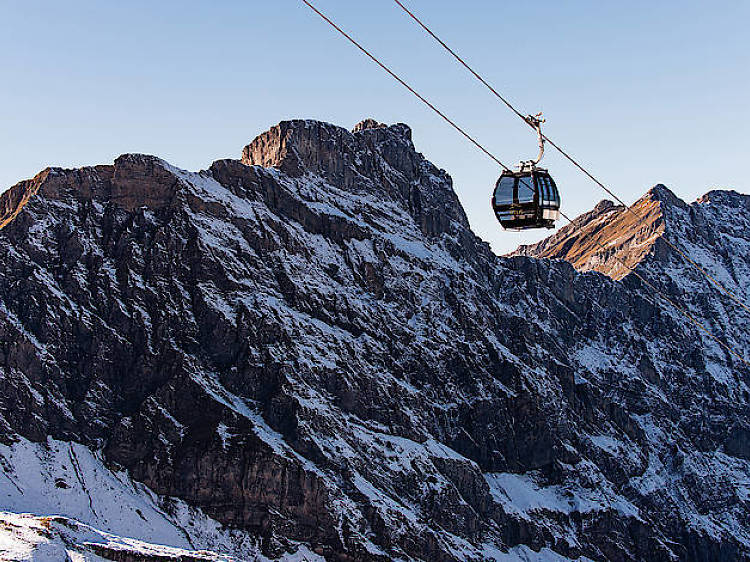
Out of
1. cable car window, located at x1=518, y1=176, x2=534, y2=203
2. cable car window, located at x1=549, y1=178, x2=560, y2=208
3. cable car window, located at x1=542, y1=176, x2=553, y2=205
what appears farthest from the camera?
cable car window, located at x1=549, y1=178, x2=560, y2=208

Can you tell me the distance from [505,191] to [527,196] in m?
1.01

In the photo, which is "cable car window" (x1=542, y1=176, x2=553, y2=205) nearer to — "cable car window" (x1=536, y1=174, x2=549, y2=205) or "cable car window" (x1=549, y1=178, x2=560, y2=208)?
"cable car window" (x1=536, y1=174, x2=549, y2=205)

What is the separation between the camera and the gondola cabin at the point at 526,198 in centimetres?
4819

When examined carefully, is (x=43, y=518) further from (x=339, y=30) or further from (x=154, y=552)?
(x=339, y=30)

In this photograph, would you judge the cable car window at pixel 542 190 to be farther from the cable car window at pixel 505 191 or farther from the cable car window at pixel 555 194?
the cable car window at pixel 505 191

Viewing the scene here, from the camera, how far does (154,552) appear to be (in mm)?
192125

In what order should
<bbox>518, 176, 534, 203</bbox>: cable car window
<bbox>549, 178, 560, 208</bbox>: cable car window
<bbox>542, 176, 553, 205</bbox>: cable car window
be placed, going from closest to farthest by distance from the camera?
1. <bbox>518, 176, 534, 203</bbox>: cable car window
2. <bbox>542, 176, 553, 205</bbox>: cable car window
3. <bbox>549, 178, 560, 208</bbox>: cable car window

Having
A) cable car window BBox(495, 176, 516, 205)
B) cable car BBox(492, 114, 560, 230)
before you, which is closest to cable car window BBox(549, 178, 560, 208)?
cable car BBox(492, 114, 560, 230)

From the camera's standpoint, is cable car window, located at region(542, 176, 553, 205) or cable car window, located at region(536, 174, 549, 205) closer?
cable car window, located at region(536, 174, 549, 205)

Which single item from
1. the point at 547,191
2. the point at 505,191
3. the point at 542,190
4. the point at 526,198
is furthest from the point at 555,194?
the point at 505,191

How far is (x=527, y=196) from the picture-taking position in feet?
158

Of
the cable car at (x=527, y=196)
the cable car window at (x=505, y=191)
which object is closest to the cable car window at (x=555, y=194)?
the cable car at (x=527, y=196)

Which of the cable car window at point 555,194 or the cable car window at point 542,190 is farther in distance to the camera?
the cable car window at point 555,194

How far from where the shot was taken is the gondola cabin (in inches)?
1897
